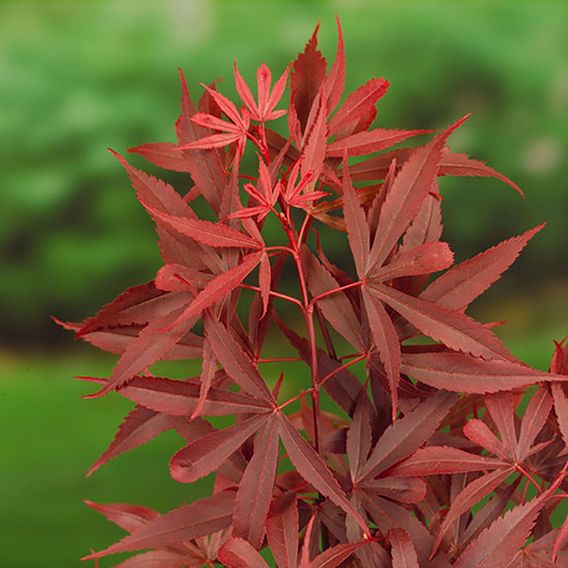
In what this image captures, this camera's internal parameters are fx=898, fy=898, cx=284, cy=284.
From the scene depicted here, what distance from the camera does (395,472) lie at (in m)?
0.55

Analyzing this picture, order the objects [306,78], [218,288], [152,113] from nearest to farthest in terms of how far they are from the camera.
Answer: [218,288] → [306,78] → [152,113]

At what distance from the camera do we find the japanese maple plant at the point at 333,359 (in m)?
0.51

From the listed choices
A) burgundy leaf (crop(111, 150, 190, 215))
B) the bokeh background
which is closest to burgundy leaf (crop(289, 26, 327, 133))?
burgundy leaf (crop(111, 150, 190, 215))

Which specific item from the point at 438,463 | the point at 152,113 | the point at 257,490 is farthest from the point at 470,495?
the point at 152,113

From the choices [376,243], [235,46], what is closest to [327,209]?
[376,243]

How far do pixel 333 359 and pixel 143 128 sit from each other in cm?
132

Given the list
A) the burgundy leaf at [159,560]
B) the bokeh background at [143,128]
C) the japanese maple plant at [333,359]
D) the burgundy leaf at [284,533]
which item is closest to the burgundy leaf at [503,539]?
the japanese maple plant at [333,359]

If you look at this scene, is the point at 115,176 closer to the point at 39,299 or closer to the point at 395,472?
the point at 39,299

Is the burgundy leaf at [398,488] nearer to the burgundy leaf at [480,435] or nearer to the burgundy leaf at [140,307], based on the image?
the burgundy leaf at [480,435]

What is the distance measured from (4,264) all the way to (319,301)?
1437 millimetres

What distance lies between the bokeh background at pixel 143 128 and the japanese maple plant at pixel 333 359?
118 cm

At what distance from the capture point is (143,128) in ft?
6.01

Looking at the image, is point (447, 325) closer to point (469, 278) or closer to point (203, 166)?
point (469, 278)

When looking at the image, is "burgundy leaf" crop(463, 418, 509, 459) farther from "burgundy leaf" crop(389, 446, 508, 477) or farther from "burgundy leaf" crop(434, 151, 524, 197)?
"burgundy leaf" crop(434, 151, 524, 197)
